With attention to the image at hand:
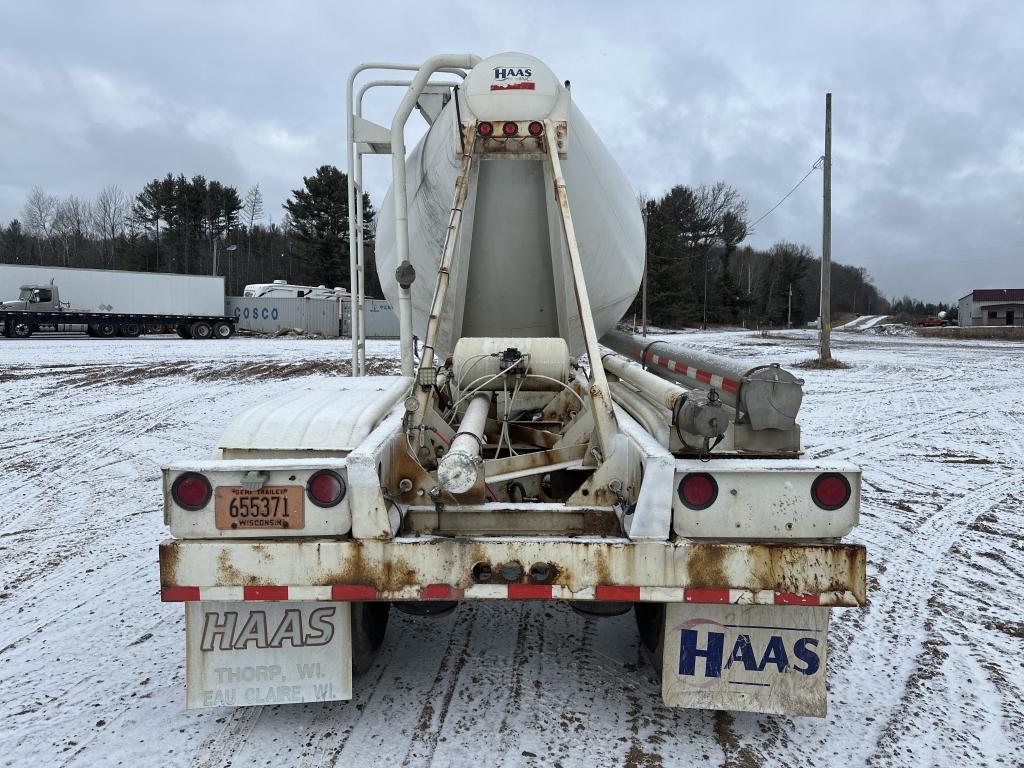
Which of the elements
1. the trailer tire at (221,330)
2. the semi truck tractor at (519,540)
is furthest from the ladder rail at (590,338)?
the trailer tire at (221,330)

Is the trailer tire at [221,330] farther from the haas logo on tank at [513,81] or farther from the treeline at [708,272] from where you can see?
the haas logo on tank at [513,81]

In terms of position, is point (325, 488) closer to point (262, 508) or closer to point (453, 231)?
point (262, 508)

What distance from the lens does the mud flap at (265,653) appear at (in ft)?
9.02

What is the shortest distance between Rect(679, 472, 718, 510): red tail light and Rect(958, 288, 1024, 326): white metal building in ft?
263

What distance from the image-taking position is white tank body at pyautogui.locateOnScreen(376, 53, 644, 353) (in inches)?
164

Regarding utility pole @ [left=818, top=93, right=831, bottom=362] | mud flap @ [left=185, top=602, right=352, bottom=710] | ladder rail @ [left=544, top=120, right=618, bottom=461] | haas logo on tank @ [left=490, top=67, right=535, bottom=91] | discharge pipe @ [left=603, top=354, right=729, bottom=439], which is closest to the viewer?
discharge pipe @ [left=603, top=354, right=729, bottom=439]

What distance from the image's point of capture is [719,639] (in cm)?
279

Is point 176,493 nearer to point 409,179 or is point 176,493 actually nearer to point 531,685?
point 531,685

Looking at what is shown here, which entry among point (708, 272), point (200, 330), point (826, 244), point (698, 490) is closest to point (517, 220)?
point (698, 490)

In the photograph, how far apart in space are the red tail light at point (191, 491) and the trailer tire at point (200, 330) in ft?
120

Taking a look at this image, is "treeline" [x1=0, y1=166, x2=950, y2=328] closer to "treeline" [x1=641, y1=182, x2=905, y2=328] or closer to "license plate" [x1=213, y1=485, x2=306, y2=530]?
"treeline" [x1=641, y1=182, x2=905, y2=328]

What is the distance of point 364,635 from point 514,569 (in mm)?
942

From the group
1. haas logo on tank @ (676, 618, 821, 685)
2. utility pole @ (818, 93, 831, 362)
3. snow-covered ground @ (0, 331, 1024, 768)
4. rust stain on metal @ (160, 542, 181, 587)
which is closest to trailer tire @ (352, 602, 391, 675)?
snow-covered ground @ (0, 331, 1024, 768)

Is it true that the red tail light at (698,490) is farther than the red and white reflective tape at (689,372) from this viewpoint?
No
